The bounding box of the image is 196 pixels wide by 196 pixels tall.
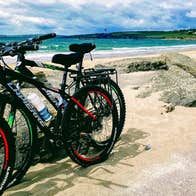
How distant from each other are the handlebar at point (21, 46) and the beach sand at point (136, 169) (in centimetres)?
162

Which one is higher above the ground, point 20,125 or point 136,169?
point 20,125

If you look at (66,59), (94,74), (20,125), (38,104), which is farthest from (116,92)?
(20,125)

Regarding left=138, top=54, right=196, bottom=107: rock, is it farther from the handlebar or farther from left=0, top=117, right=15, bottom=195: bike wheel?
left=0, top=117, right=15, bottom=195: bike wheel

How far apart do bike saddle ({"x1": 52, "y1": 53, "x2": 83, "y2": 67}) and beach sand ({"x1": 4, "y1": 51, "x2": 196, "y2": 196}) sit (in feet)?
4.62

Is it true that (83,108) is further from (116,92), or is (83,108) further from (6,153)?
(6,153)

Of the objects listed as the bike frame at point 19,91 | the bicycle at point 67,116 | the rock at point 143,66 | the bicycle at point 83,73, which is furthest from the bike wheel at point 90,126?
the rock at point 143,66

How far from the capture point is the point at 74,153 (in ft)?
15.8

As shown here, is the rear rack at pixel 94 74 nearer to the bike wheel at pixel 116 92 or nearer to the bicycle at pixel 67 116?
the bike wheel at pixel 116 92

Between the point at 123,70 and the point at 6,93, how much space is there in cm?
666

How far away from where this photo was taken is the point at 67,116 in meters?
4.71

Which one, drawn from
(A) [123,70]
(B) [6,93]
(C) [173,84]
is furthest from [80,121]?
(A) [123,70]

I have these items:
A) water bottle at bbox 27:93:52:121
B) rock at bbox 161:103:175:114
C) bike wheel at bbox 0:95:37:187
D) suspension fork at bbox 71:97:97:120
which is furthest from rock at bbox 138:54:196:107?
bike wheel at bbox 0:95:37:187

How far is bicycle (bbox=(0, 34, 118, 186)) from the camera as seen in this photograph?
4332mm

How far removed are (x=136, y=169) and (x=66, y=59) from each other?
1.66 metres
